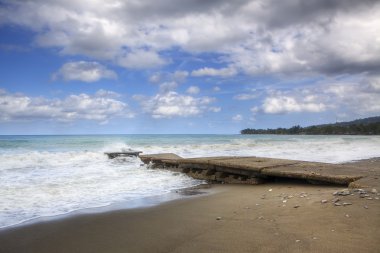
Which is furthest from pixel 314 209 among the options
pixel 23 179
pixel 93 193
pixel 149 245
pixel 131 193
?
pixel 23 179

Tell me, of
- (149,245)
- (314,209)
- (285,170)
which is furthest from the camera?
(285,170)

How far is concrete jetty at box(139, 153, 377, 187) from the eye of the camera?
929 centimetres

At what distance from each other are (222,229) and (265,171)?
226 inches

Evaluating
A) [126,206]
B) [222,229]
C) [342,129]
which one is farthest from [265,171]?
[342,129]

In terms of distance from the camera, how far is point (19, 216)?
6.68 metres

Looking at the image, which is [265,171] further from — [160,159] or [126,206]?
[160,159]

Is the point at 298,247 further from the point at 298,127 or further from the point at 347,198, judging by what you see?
the point at 298,127

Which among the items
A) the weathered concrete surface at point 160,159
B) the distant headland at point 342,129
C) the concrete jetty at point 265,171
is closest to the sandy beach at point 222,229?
the concrete jetty at point 265,171

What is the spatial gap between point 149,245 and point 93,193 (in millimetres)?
4782

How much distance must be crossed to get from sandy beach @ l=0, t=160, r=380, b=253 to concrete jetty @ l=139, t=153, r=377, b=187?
2.31 meters

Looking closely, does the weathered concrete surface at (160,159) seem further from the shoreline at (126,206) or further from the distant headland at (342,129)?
the distant headland at (342,129)

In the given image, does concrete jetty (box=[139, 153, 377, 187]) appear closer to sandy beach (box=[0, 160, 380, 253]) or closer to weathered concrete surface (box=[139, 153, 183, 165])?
weathered concrete surface (box=[139, 153, 183, 165])

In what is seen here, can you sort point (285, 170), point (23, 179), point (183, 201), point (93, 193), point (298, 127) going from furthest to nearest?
point (298, 127) < point (23, 179) < point (285, 170) < point (93, 193) < point (183, 201)

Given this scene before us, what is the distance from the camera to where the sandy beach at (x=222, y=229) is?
4.55m
